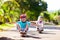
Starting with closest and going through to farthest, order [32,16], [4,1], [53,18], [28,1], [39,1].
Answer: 1. [4,1]
2. [28,1]
3. [39,1]
4. [32,16]
5. [53,18]

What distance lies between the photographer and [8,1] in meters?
21.4

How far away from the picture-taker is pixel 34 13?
5294 cm

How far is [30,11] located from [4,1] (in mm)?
31568

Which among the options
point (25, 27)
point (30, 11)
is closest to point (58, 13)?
point (30, 11)

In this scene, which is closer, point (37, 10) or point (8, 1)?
point (8, 1)

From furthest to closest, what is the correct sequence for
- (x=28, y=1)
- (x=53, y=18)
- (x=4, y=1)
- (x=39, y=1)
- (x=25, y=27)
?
(x=53, y=18) → (x=39, y=1) → (x=28, y=1) → (x=4, y=1) → (x=25, y=27)

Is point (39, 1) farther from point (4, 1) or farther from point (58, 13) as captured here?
point (4, 1)

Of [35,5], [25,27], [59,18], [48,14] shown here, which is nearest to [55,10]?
[48,14]

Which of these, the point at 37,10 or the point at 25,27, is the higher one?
the point at 37,10

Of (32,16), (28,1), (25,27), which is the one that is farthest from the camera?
(32,16)

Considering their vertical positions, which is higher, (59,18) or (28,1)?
(28,1)

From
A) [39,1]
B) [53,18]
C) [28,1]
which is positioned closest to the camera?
[28,1]

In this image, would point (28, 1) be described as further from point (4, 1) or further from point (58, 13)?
point (4, 1)

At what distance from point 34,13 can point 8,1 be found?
31667mm
